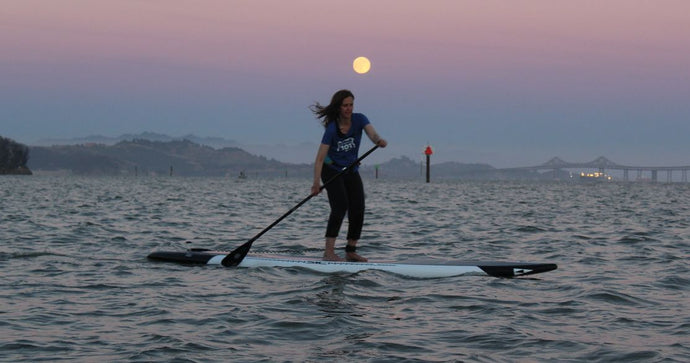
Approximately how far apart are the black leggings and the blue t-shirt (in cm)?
14

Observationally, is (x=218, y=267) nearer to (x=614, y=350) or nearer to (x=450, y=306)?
(x=450, y=306)

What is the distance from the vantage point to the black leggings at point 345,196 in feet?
32.7

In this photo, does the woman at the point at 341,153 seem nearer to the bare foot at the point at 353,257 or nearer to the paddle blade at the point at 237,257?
the bare foot at the point at 353,257

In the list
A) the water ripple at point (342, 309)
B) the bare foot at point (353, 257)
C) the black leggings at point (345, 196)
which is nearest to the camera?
the water ripple at point (342, 309)

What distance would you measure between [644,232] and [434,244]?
6267 mm

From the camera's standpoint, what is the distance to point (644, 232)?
18453mm

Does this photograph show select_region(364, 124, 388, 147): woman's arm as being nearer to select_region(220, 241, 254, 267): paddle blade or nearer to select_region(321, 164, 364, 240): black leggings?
select_region(321, 164, 364, 240): black leggings

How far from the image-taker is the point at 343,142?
32.3 feet

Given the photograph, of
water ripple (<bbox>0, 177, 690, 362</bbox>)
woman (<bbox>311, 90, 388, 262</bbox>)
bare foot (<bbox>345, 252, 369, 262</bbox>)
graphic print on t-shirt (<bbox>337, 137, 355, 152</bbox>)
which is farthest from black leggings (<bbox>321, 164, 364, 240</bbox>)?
water ripple (<bbox>0, 177, 690, 362</bbox>)

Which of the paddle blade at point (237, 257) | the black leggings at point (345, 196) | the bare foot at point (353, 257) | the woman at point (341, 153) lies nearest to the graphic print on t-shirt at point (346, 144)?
the woman at point (341, 153)

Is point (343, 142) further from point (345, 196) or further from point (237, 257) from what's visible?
point (237, 257)

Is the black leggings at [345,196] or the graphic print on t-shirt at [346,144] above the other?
the graphic print on t-shirt at [346,144]

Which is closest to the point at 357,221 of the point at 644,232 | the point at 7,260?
the point at 7,260

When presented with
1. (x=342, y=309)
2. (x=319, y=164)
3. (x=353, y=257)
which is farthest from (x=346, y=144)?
(x=342, y=309)
